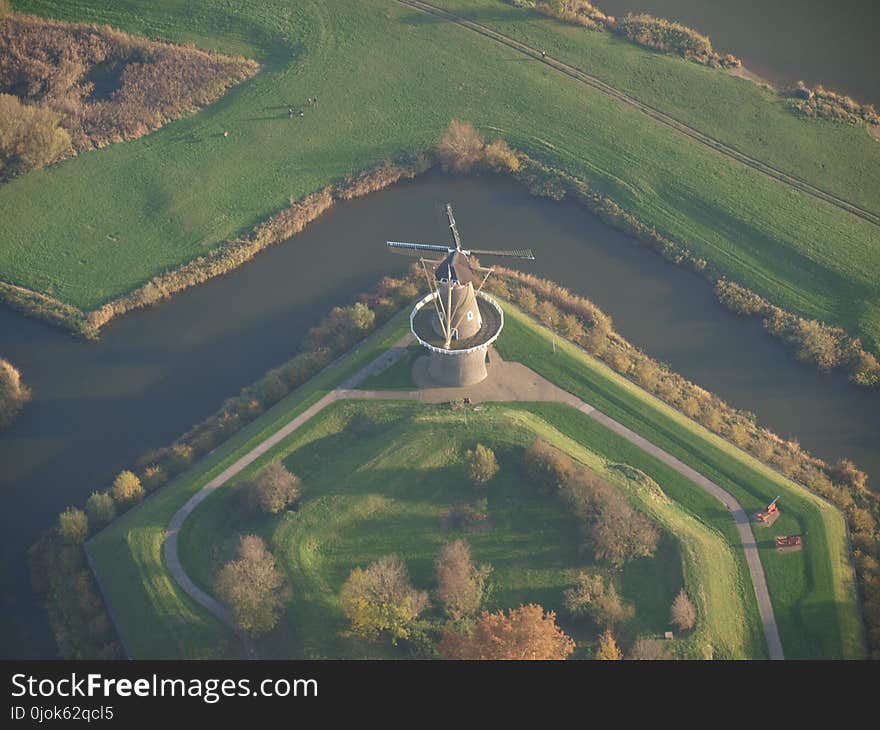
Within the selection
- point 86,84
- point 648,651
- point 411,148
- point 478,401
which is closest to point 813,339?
point 478,401

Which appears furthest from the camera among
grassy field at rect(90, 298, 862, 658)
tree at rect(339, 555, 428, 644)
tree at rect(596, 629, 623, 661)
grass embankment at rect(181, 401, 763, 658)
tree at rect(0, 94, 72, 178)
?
tree at rect(0, 94, 72, 178)

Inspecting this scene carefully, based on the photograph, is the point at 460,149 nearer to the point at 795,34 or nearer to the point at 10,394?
the point at 795,34

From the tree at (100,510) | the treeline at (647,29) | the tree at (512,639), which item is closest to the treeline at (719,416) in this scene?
the tree at (512,639)

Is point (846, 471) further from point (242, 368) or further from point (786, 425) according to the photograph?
point (242, 368)

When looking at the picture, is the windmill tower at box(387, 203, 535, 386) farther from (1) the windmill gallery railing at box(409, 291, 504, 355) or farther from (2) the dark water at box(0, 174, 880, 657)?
(2) the dark water at box(0, 174, 880, 657)

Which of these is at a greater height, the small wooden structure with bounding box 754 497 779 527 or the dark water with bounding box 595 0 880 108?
the dark water with bounding box 595 0 880 108

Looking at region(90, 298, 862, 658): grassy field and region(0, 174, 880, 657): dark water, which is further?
region(0, 174, 880, 657): dark water

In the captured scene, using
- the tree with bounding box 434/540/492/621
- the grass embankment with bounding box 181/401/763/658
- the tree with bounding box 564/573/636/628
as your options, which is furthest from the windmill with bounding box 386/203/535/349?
the tree with bounding box 564/573/636/628

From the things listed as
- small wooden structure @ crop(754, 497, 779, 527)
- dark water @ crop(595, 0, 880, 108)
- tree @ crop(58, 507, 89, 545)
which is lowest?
tree @ crop(58, 507, 89, 545)
